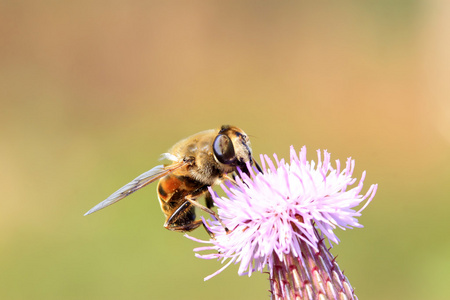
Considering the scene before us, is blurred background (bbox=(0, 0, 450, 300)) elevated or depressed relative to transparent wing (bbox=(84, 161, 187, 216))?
elevated

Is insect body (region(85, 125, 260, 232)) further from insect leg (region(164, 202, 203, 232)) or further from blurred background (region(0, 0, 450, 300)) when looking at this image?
blurred background (region(0, 0, 450, 300))

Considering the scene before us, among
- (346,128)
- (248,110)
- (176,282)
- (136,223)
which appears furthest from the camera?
(248,110)

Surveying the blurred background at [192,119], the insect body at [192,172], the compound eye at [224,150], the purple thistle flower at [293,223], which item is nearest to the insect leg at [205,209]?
the insect body at [192,172]

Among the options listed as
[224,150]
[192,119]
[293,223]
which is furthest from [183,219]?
[192,119]

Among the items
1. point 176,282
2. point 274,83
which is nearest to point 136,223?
point 176,282

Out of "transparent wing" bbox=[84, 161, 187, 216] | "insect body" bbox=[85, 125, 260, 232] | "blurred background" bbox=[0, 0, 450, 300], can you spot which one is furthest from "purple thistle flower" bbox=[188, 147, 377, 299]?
"blurred background" bbox=[0, 0, 450, 300]

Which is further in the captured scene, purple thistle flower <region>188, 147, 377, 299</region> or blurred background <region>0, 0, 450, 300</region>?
blurred background <region>0, 0, 450, 300</region>

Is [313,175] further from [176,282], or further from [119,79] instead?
[119,79]
